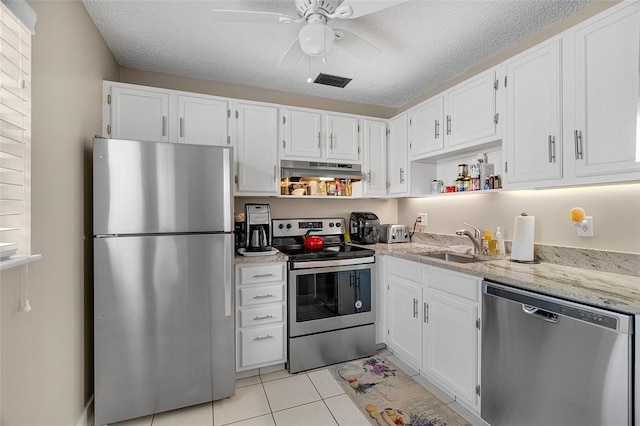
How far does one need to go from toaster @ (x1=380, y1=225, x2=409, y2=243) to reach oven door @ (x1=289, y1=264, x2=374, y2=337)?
0.59 meters

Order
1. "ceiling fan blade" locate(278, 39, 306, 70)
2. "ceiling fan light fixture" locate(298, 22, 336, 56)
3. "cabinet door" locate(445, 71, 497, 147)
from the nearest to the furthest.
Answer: "ceiling fan light fixture" locate(298, 22, 336, 56)
"ceiling fan blade" locate(278, 39, 306, 70)
"cabinet door" locate(445, 71, 497, 147)

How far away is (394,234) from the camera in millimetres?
3113

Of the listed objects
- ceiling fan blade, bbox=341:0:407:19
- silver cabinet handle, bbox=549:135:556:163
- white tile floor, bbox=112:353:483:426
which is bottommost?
white tile floor, bbox=112:353:483:426

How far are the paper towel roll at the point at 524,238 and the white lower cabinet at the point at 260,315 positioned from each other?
1.70m

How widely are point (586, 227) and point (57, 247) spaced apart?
297 cm

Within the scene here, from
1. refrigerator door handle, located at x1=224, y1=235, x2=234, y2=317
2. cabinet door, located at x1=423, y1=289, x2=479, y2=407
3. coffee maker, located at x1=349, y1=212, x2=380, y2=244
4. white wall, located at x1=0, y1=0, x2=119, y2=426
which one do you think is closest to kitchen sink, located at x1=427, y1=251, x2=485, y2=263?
cabinet door, located at x1=423, y1=289, x2=479, y2=407

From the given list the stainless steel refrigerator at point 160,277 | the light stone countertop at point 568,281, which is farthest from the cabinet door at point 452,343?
the stainless steel refrigerator at point 160,277

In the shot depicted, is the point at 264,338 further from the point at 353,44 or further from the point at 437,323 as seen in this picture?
the point at 353,44

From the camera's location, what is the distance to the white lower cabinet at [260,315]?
2.23 m

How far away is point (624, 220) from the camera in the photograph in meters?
1.65

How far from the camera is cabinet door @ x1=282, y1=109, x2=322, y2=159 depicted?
8.94 ft

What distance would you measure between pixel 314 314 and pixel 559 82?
7.43 feet

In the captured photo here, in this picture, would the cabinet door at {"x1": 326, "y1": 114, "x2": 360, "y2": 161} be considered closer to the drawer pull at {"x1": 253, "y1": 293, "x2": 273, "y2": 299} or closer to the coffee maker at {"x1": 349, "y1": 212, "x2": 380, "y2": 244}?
the coffee maker at {"x1": 349, "y1": 212, "x2": 380, "y2": 244}

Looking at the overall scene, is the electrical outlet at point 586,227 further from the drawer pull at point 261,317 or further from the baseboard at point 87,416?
the baseboard at point 87,416
